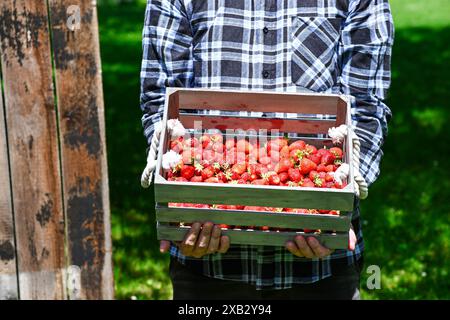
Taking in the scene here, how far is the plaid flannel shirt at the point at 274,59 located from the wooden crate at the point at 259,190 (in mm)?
135

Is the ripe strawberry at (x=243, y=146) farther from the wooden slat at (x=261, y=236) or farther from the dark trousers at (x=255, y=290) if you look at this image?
the dark trousers at (x=255, y=290)

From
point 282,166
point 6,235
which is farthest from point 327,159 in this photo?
point 6,235

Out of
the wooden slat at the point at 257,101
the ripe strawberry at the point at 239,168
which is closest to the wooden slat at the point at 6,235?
the wooden slat at the point at 257,101

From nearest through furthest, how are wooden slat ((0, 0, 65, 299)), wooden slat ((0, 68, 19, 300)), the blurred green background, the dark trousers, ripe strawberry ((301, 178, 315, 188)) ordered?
ripe strawberry ((301, 178, 315, 188)), the dark trousers, wooden slat ((0, 0, 65, 299)), wooden slat ((0, 68, 19, 300)), the blurred green background

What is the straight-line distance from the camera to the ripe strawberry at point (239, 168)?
2.16 meters

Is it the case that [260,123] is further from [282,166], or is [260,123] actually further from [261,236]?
[261,236]

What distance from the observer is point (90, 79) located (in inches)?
126

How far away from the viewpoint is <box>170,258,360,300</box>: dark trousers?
253cm

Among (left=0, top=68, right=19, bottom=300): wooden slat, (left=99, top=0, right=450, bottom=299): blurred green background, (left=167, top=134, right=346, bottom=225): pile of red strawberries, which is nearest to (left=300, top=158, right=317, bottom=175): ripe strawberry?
(left=167, top=134, right=346, bottom=225): pile of red strawberries

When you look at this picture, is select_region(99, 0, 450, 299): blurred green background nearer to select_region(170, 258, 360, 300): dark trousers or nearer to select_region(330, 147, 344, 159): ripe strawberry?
select_region(170, 258, 360, 300): dark trousers

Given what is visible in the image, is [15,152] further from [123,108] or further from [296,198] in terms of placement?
[123,108]

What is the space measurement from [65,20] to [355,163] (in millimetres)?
1534

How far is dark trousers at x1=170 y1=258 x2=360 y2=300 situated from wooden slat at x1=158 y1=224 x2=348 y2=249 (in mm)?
404

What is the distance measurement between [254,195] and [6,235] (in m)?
1.74
